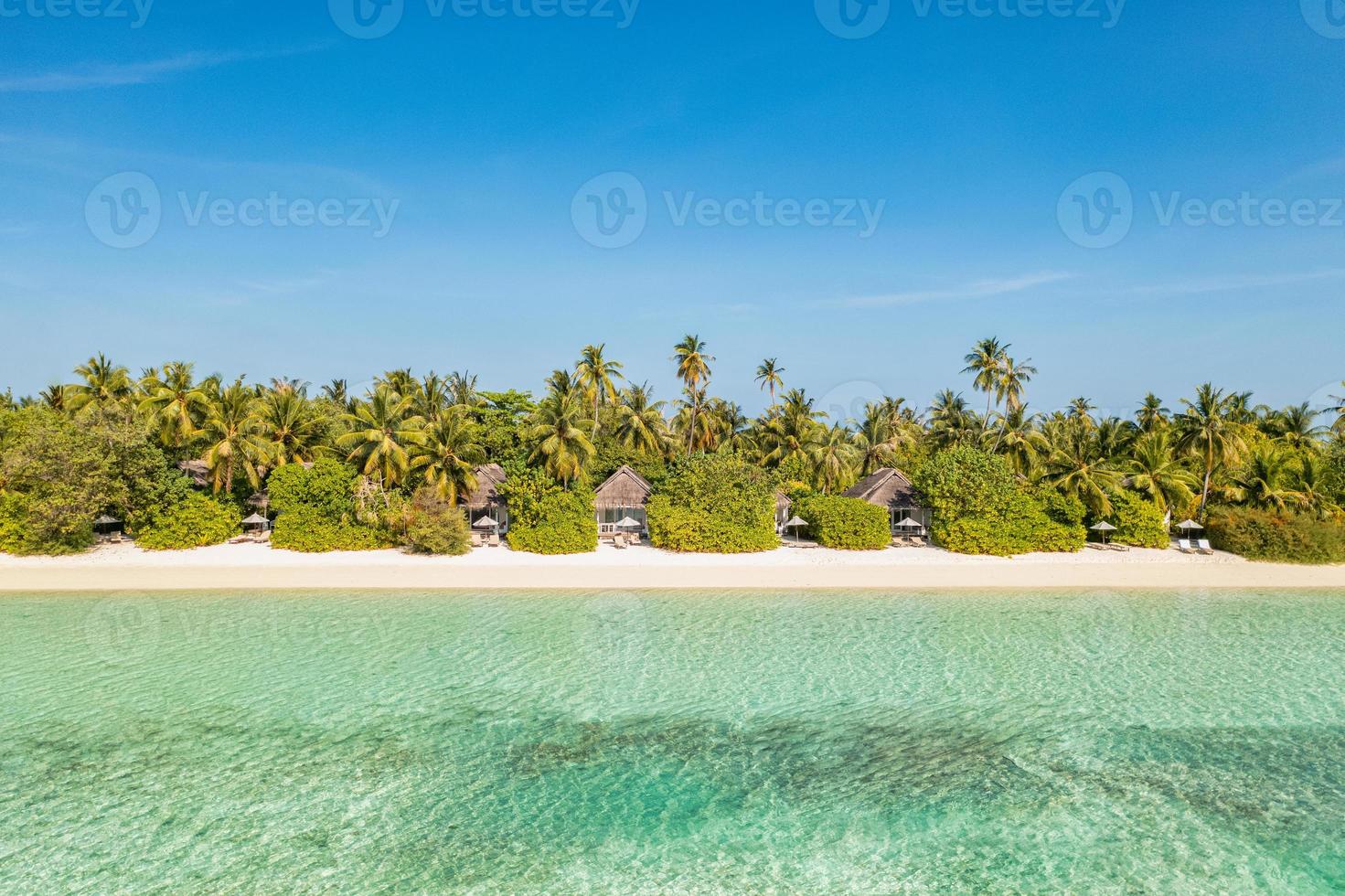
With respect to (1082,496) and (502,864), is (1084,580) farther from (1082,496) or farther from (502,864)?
(502,864)

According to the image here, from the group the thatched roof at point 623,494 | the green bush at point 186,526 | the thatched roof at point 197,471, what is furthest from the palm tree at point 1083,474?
the thatched roof at point 197,471

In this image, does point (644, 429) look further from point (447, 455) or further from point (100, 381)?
point (100, 381)

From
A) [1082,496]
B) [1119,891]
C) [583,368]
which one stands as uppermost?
[583,368]

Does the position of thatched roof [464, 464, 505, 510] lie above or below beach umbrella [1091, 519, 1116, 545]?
above

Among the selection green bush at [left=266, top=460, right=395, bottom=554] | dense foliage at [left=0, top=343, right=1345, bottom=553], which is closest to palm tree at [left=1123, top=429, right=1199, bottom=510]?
dense foliage at [left=0, top=343, right=1345, bottom=553]

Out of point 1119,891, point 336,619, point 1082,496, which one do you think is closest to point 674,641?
point 336,619

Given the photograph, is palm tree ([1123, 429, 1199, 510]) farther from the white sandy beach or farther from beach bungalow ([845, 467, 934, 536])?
beach bungalow ([845, 467, 934, 536])

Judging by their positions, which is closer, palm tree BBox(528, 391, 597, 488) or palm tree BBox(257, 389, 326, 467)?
palm tree BBox(528, 391, 597, 488)
